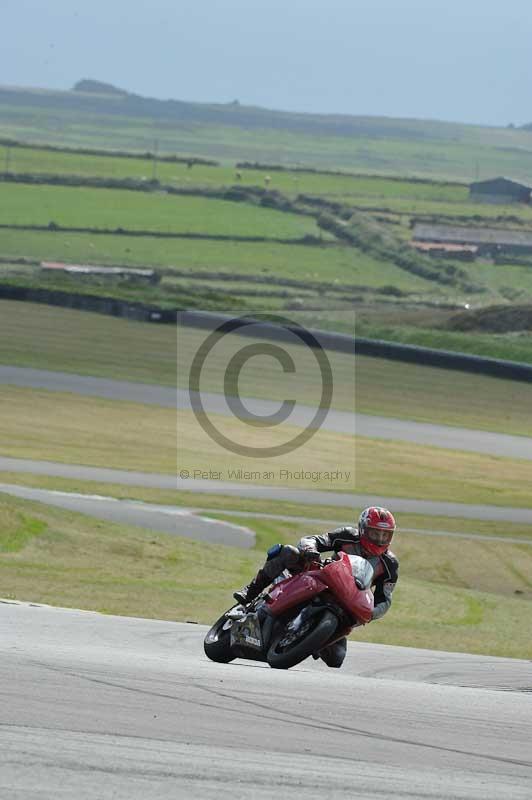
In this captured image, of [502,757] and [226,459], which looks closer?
[502,757]

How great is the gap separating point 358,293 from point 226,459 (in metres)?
54.3

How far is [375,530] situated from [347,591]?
0.81m

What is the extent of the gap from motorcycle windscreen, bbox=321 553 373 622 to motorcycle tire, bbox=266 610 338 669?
163 mm

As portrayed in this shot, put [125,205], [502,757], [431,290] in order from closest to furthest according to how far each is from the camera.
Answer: [502,757], [431,290], [125,205]

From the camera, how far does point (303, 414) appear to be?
148 ft

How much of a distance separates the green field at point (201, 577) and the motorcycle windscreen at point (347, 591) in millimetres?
7227

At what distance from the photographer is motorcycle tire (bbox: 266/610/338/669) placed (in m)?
10.3

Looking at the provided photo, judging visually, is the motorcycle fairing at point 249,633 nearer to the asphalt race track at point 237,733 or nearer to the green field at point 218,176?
the asphalt race track at point 237,733

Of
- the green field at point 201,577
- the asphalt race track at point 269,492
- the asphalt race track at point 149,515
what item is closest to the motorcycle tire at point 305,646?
the green field at point 201,577

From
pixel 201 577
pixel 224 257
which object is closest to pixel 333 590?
pixel 201 577

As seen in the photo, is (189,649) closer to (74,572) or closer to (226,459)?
(74,572)

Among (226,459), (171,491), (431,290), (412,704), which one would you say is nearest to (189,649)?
(412,704)

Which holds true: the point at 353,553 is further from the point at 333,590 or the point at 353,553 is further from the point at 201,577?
the point at 201,577

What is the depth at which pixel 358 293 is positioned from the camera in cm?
9125
